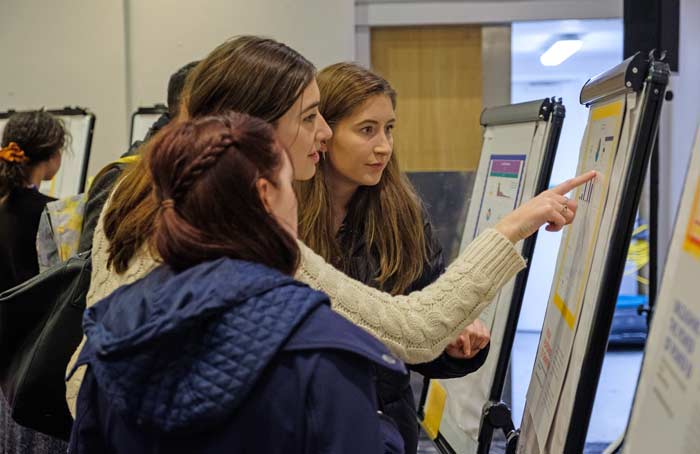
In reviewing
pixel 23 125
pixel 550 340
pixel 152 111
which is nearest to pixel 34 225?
pixel 23 125

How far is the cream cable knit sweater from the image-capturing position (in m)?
1.36

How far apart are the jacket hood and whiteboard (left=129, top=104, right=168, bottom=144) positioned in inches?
150

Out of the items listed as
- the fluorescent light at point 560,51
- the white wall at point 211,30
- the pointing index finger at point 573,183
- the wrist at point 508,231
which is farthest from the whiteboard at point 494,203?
the fluorescent light at point 560,51

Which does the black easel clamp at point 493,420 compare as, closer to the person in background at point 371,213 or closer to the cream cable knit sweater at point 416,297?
the person in background at point 371,213

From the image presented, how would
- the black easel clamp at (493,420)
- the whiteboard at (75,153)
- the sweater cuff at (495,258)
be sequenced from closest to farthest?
the sweater cuff at (495,258), the black easel clamp at (493,420), the whiteboard at (75,153)

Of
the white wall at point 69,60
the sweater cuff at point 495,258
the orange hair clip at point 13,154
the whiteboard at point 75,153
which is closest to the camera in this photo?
the sweater cuff at point 495,258

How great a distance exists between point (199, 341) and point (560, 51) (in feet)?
21.7

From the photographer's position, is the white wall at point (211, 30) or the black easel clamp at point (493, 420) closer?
the black easel clamp at point (493, 420)

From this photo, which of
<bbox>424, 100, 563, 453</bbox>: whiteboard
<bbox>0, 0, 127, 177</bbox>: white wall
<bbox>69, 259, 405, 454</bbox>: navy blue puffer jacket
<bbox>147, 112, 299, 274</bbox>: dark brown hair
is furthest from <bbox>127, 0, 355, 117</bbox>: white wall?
<bbox>69, 259, 405, 454</bbox>: navy blue puffer jacket

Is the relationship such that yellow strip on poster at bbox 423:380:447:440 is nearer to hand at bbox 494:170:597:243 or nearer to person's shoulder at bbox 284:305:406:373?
hand at bbox 494:170:597:243

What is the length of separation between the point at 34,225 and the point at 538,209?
7.10 feet

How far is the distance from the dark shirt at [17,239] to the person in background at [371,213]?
1599 mm

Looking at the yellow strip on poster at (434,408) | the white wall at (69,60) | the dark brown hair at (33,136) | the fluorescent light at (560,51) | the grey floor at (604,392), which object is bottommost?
the grey floor at (604,392)

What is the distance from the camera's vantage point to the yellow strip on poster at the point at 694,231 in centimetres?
98
